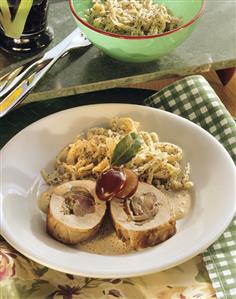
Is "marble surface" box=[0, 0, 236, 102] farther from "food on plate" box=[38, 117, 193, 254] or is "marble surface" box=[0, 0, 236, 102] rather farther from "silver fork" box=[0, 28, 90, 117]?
"food on plate" box=[38, 117, 193, 254]

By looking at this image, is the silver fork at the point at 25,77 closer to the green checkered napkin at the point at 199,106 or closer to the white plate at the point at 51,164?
the white plate at the point at 51,164

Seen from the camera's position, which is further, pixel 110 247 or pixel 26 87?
pixel 26 87

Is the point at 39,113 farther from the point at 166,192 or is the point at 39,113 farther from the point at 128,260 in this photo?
the point at 128,260

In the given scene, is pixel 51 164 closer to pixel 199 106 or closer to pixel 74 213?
pixel 74 213

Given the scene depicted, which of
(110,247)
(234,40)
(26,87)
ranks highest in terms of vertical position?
(26,87)

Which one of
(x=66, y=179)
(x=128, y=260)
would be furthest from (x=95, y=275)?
(x=66, y=179)

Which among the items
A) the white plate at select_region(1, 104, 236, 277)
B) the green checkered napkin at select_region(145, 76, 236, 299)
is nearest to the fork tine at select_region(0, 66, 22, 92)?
the white plate at select_region(1, 104, 236, 277)
